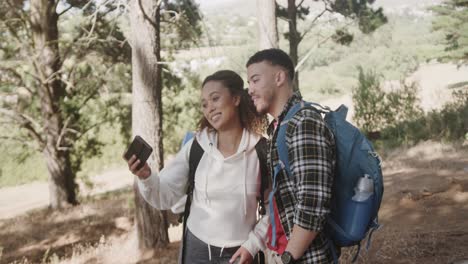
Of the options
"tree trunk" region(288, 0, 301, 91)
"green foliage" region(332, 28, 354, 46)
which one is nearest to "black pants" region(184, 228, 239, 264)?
"tree trunk" region(288, 0, 301, 91)

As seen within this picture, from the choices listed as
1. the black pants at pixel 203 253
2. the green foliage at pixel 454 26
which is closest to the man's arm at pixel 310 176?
the black pants at pixel 203 253

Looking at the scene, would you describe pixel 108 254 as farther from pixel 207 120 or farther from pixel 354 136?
pixel 354 136

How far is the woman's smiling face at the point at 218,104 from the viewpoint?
2.27 meters

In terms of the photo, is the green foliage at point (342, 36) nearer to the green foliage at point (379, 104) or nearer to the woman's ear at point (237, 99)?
the green foliage at point (379, 104)

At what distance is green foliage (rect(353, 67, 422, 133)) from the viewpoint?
16.2m

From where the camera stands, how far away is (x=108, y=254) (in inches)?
279

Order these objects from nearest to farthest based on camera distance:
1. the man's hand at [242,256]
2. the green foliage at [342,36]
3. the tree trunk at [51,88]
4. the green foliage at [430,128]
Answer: the man's hand at [242,256]
the tree trunk at [51,88]
the green foliage at [430,128]
the green foliage at [342,36]

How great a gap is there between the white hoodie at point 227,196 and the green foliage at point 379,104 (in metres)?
14.6

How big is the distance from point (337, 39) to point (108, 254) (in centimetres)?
1222

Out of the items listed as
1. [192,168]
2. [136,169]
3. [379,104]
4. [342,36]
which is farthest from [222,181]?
[379,104]

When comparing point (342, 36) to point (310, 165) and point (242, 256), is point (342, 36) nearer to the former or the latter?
point (242, 256)

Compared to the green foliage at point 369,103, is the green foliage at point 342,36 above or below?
above

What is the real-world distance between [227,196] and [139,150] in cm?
48

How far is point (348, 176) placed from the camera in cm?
183
